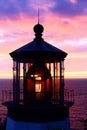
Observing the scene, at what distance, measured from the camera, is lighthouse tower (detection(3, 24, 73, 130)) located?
840 centimetres

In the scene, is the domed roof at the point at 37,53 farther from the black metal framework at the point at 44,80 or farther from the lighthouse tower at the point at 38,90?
the black metal framework at the point at 44,80

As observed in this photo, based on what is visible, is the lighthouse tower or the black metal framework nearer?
the lighthouse tower

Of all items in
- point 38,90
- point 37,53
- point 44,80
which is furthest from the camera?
point 44,80

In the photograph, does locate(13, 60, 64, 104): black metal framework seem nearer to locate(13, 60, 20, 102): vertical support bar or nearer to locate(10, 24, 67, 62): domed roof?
locate(13, 60, 20, 102): vertical support bar

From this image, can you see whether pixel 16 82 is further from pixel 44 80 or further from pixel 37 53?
pixel 37 53

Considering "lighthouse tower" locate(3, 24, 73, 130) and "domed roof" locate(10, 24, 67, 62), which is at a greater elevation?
"domed roof" locate(10, 24, 67, 62)

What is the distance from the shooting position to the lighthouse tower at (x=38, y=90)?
840 cm

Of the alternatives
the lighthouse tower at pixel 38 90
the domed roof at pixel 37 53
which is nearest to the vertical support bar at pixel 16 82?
the lighthouse tower at pixel 38 90

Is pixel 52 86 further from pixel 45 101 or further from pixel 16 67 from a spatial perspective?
pixel 16 67

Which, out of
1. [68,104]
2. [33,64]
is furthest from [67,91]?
[33,64]

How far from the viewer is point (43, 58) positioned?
8594 mm

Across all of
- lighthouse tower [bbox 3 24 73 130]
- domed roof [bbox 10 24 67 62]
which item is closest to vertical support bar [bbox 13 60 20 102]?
lighthouse tower [bbox 3 24 73 130]

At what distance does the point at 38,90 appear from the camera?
8547 mm

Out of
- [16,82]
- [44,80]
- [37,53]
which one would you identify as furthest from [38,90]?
[37,53]
